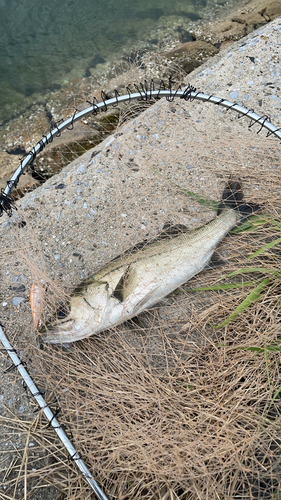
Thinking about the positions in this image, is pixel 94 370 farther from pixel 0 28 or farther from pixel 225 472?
pixel 0 28

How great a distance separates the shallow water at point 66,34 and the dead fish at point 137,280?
5321 mm

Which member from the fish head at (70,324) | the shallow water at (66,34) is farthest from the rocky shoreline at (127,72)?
the fish head at (70,324)

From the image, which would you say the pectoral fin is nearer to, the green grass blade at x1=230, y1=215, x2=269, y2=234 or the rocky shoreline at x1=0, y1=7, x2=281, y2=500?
the rocky shoreline at x1=0, y1=7, x2=281, y2=500

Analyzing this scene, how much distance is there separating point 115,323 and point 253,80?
11.7ft

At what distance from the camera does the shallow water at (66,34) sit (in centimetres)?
694

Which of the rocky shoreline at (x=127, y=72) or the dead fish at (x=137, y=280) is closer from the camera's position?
the dead fish at (x=137, y=280)

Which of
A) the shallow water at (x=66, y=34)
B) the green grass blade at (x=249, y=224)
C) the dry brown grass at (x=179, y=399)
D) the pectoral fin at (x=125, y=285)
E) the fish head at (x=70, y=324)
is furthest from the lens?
the shallow water at (x=66, y=34)

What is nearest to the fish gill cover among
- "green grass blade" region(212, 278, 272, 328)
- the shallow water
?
"green grass blade" region(212, 278, 272, 328)

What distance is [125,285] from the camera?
2838mm

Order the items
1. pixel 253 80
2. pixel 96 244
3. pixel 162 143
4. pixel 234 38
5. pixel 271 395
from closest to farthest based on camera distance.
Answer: pixel 271 395
pixel 96 244
pixel 162 143
pixel 253 80
pixel 234 38

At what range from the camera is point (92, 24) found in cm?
753

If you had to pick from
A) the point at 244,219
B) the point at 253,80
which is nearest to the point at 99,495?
the point at 244,219

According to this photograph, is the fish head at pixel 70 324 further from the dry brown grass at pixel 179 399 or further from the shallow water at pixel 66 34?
the shallow water at pixel 66 34

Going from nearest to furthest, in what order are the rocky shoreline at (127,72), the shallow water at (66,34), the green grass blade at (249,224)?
1. the green grass blade at (249,224)
2. the rocky shoreline at (127,72)
3. the shallow water at (66,34)
